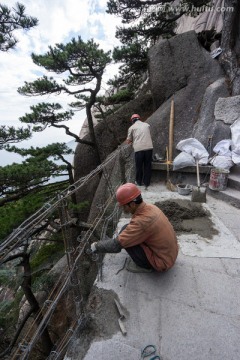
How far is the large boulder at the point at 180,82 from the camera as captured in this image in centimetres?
708

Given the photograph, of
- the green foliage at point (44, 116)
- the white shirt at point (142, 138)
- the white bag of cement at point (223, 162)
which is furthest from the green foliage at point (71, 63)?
the white bag of cement at point (223, 162)

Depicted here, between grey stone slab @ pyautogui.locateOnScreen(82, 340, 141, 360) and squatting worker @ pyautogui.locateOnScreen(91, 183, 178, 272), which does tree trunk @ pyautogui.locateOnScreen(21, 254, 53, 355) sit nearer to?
squatting worker @ pyautogui.locateOnScreen(91, 183, 178, 272)

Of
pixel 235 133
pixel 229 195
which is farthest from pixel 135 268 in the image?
pixel 235 133

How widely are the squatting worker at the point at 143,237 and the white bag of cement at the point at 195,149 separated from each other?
3704mm

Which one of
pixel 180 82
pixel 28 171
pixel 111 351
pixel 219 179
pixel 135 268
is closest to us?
pixel 111 351

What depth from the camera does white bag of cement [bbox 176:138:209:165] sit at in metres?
5.76

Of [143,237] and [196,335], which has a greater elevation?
[143,237]

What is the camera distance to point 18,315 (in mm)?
7570

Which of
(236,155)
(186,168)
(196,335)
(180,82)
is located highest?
(180,82)

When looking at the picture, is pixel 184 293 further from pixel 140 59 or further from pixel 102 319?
pixel 140 59

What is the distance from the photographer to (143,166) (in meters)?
5.84

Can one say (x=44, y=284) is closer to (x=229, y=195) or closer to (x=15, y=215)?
(x=15, y=215)

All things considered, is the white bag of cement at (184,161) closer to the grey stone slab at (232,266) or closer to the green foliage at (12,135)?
the grey stone slab at (232,266)

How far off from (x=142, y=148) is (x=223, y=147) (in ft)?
7.46
